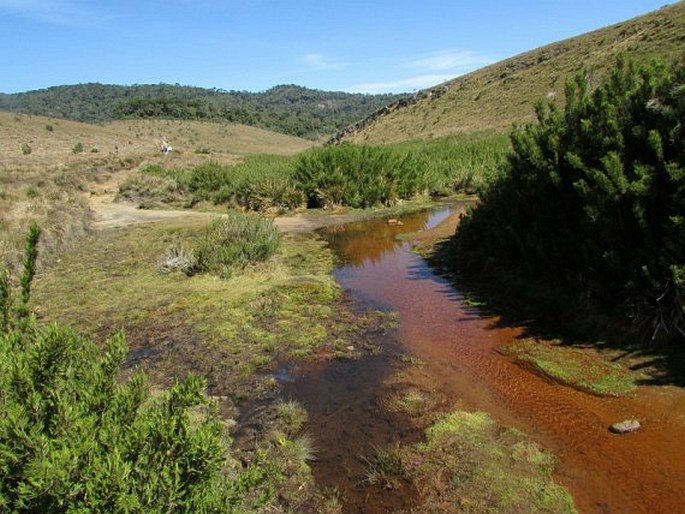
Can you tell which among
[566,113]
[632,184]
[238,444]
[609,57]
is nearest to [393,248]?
[566,113]

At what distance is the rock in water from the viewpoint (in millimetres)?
4375

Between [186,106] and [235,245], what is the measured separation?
9517 centimetres

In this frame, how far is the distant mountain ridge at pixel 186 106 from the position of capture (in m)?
95.6

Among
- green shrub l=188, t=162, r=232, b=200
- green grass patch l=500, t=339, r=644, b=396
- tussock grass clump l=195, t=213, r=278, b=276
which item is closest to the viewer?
green grass patch l=500, t=339, r=644, b=396

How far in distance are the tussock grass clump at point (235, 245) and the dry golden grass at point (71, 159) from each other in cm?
357

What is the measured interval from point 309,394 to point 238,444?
1037 millimetres

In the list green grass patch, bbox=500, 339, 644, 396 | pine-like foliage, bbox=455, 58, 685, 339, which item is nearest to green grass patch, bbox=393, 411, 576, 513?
green grass patch, bbox=500, 339, 644, 396

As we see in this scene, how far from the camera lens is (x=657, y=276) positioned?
575 centimetres

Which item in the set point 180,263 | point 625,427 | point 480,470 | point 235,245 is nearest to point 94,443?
point 480,470

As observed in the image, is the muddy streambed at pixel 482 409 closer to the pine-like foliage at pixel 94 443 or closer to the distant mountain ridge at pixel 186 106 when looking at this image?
the pine-like foliage at pixel 94 443

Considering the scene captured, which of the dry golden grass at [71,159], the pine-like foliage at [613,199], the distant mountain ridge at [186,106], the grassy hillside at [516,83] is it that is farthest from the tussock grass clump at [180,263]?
the distant mountain ridge at [186,106]

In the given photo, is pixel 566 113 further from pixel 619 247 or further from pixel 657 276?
pixel 657 276

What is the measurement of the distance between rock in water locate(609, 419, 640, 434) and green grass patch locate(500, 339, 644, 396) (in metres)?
0.57

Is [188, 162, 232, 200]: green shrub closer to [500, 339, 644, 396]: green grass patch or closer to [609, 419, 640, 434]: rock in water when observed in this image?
[500, 339, 644, 396]: green grass patch
